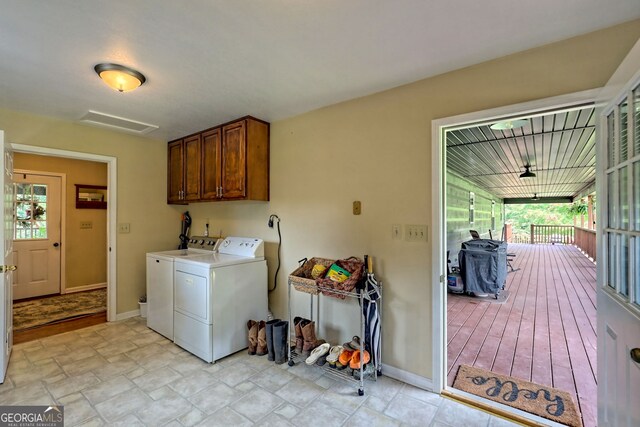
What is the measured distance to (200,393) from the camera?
214 centimetres

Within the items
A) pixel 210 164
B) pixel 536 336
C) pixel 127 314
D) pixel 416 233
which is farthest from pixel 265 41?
pixel 536 336

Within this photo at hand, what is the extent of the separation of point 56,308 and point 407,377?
15.8ft

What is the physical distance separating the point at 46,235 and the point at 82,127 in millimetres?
2617

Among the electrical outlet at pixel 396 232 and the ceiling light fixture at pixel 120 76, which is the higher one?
the ceiling light fixture at pixel 120 76

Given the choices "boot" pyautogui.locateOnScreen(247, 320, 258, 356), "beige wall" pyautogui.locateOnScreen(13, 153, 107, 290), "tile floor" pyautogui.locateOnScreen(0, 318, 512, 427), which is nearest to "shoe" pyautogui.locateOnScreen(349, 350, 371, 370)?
"tile floor" pyautogui.locateOnScreen(0, 318, 512, 427)

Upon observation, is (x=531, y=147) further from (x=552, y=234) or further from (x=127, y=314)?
(x=552, y=234)

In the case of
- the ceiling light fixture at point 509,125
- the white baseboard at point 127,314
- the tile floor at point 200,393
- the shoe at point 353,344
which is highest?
the ceiling light fixture at point 509,125

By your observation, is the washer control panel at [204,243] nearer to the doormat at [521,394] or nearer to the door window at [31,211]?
the door window at [31,211]

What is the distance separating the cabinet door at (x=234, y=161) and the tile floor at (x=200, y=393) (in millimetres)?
1654

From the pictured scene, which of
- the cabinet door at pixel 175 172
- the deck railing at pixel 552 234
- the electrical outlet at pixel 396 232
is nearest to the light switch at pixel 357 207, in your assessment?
the electrical outlet at pixel 396 232

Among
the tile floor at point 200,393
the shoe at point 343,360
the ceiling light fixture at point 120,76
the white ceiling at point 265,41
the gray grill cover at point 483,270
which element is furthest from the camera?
the gray grill cover at point 483,270

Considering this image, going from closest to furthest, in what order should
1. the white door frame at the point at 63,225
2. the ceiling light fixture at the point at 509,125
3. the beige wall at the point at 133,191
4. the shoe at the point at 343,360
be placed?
the shoe at the point at 343,360 < the ceiling light fixture at the point at 509,125 < the beige wall at the point at 133,191 < the white door frame at the point at 63,225

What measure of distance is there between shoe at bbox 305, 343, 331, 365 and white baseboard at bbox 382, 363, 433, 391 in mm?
501

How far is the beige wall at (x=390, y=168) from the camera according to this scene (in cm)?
177
